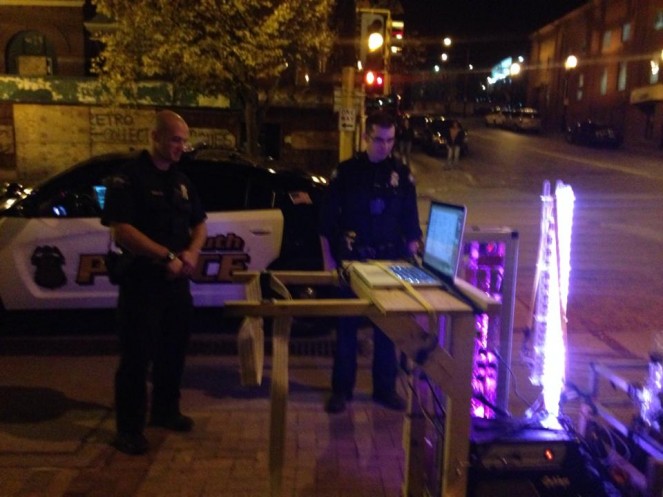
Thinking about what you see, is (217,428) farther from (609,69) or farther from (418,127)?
(609,69)

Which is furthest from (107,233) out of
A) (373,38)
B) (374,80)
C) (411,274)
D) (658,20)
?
(658,20)

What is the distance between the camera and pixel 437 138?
32.0m

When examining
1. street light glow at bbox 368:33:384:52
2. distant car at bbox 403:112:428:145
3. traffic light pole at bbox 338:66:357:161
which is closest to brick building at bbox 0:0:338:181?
street light glow at bbox 368:33:384:52

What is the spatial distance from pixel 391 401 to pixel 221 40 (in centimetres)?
943

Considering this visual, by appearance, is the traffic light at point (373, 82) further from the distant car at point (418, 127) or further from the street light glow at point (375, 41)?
the distant car at point (418, 127)

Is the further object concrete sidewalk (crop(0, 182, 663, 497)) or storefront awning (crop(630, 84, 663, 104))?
storefront awning (crop(630, 84, 663, 104))

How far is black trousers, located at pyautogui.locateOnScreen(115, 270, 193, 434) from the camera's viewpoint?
4246mm

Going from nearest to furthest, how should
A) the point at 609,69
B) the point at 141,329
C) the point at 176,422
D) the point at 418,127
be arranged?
the point at 141,329, the point at 176,422, the point at 418,127, the point at 609,69

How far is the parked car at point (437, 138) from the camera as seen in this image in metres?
31.6

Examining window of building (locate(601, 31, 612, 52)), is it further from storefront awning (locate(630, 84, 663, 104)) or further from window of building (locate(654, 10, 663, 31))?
window of building (locate(654, 10, 663, 31))

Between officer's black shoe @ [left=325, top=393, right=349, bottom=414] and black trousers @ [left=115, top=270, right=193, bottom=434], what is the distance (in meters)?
1.13

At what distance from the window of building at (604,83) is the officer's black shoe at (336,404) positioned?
4806 centimetres

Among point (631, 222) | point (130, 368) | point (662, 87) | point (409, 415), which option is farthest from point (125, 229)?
point (662, 87)

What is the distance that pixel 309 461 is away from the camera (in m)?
4.28
